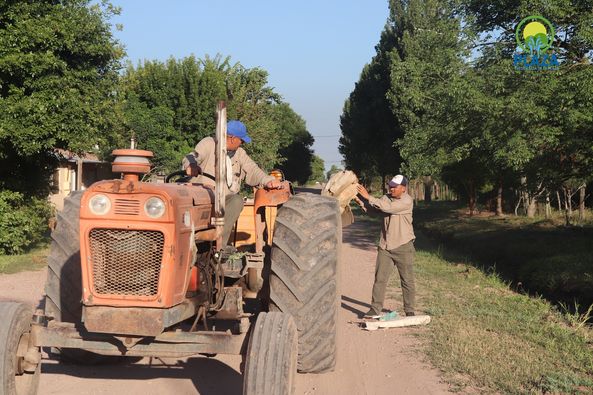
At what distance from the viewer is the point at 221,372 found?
6.57 m

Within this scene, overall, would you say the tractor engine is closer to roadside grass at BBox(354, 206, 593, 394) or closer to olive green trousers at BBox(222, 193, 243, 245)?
olive green trousers at BBox(222, 193, 243, 245)

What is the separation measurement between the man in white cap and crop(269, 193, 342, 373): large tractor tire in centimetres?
315

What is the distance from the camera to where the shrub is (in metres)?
14.8

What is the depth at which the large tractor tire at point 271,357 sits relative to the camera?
443cm

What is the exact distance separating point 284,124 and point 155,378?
261 ft

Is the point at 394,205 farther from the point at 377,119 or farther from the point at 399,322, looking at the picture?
the point at 377,119

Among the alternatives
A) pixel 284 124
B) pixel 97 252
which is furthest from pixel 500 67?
pixel 284 124

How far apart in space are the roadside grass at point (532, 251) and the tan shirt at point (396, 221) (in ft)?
9.46

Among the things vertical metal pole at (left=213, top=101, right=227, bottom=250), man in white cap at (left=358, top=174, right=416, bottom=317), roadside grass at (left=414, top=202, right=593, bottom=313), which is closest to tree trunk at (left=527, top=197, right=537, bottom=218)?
roadside grass at (left=414, top=202, right=593, bottom=313)

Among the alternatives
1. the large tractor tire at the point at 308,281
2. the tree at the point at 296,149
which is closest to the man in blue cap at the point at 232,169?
the large tractor tire at the point at 308,281

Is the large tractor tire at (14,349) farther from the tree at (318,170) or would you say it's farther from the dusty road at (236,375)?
the tree at (318,170)

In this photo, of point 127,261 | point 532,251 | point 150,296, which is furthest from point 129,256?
point 532,251

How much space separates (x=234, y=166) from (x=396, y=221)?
3.03 metres

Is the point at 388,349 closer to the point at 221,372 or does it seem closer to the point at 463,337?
the point at 463,337
